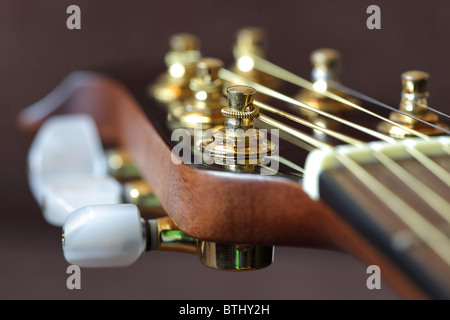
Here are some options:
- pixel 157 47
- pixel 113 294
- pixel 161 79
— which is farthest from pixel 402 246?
pixel 157 47

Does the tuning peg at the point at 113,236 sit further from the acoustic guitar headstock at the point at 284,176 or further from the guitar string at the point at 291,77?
the guitar string at the point at 291,77

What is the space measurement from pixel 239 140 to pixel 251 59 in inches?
16.1

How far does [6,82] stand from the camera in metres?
1.52

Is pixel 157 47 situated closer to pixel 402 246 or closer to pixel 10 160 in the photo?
pixel 10 160

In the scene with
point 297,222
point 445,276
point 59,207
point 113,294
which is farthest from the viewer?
point 113,294

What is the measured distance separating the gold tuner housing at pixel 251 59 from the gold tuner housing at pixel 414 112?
0.60 ft

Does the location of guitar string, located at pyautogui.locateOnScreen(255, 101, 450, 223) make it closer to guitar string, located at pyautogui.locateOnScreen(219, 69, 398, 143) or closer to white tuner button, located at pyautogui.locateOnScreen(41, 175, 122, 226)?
guitar string, located at pyautogui.locateOnScreen(219, 69, 398, 143)

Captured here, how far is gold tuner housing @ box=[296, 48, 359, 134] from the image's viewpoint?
76 centimetres

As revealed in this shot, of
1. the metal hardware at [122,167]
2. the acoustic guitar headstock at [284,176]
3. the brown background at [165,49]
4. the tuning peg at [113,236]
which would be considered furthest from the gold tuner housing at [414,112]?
the brown background at [165,49]

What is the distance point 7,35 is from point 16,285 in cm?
50

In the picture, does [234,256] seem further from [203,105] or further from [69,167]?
[69,167]

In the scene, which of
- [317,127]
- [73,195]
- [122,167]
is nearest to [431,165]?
[317,127]

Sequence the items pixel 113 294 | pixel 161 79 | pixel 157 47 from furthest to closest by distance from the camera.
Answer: pixel 157 47
pixel 113 294
pixel 161 79

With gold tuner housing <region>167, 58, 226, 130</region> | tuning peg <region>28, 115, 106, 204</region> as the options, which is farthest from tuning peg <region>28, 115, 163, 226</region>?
gold tuner housing <region>167, 58, 226, 130</region>
